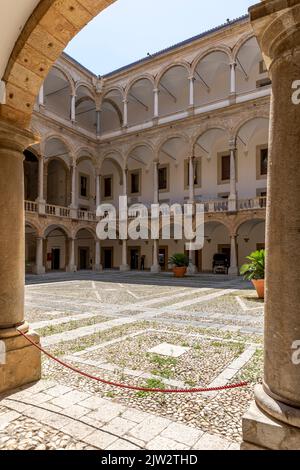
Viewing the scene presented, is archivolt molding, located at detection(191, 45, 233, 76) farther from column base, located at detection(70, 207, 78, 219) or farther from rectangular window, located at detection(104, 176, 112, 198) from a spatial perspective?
column base, located at detection(70, 207, 78, 219)

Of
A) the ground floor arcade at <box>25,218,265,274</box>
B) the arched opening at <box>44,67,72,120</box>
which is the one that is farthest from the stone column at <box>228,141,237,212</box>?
the arched opening at <box>44,67,72,120</box>

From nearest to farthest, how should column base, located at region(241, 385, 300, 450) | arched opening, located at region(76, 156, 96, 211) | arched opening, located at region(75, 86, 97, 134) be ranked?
1. column base, located at region(241, 385, 300, 450)
2. arched opening, located at region(75, 86, 97, 134)
3. arched opening, located at region(76, 156, 96, 211)

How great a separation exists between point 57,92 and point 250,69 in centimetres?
1519

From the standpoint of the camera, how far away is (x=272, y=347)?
2.00 m

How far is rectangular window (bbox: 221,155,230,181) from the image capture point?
23109 mm

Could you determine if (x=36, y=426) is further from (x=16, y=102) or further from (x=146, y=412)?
A: (x=16, y=102)

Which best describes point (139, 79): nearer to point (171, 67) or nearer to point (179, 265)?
point (171, 67)

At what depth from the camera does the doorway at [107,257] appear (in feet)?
93.4

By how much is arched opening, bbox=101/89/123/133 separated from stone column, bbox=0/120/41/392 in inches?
964

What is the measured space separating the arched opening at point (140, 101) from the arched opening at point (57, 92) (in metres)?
5.18

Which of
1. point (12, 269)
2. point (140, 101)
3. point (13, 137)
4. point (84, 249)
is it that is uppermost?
point (140, 101)

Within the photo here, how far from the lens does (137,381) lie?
3.65 m

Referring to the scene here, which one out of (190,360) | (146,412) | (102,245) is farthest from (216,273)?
(146,412)

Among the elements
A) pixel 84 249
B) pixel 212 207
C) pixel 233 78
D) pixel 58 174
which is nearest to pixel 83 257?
pixel 84 249
